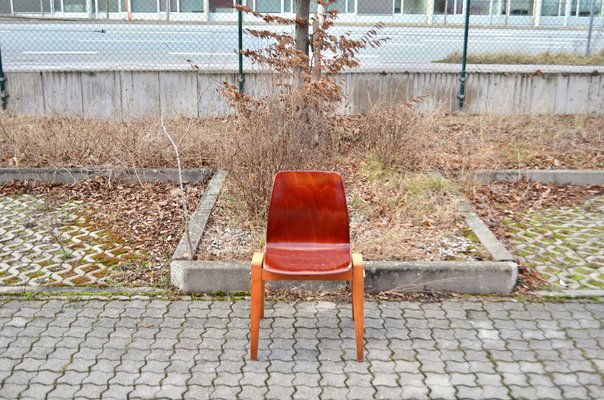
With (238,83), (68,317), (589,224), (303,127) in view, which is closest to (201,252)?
(68,317)

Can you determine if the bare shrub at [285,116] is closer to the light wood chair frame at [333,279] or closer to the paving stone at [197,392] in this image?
the light wood chair frame at [333,279]


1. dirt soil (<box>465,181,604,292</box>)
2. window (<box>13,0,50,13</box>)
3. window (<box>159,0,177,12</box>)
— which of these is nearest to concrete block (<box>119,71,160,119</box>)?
dirt soil (<box>465,181,604,292</box>)

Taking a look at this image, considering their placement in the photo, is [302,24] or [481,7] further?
[481,7]

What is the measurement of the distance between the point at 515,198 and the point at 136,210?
12.9ft

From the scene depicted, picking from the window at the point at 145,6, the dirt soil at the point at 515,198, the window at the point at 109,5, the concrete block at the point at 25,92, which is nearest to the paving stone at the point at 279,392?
the dirt soil at the point at 515,198

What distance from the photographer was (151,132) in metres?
7.94

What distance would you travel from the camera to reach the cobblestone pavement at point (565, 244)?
5320mm

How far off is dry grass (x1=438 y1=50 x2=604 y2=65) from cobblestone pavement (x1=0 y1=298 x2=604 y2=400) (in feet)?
33.3

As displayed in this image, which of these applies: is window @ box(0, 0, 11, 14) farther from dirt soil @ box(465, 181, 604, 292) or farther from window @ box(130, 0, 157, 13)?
dirt soil @ box(465, 181, 604, 292)

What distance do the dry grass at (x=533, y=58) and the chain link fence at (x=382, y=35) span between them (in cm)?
2

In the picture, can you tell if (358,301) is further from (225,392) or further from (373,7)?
(373,7)

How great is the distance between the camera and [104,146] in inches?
311

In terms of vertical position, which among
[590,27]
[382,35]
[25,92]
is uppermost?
[590,27]

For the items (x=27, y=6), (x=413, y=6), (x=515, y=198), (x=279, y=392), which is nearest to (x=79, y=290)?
(x=279, y=392)
